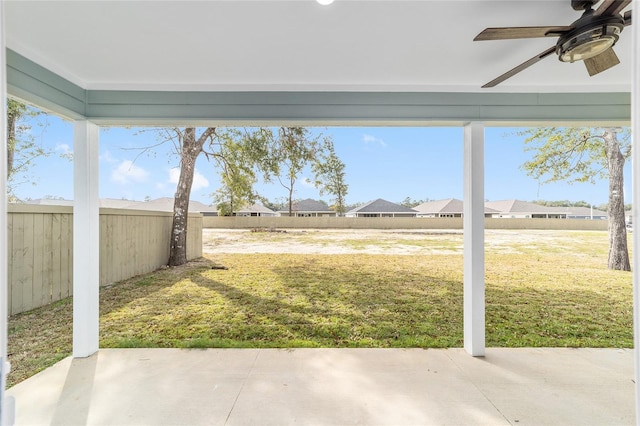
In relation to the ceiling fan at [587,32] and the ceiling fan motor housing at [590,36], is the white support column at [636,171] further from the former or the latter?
the ceiling fan motor housing at [590,36]

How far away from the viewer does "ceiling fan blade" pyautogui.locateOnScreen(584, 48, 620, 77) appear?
158cm

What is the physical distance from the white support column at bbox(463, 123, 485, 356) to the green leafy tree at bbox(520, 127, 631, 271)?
3641 millimetres

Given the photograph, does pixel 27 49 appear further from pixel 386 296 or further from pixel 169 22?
pixel 386 296

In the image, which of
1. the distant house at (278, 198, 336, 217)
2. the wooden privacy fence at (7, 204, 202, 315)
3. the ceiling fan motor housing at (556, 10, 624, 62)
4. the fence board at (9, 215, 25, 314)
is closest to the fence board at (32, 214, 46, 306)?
the wooden privacy fence at (7, 204, 202, 315)

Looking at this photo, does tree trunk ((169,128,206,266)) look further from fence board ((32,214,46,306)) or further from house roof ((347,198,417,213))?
house roof ((347,198,417,213))


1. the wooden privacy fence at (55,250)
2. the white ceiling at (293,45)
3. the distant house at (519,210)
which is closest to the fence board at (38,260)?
the wooden privacy fence at (55,250)

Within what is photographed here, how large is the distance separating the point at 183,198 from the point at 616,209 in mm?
8179

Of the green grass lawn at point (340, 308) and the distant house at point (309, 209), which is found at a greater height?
the distant house at point (309, 209)

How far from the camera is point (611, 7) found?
132 centimetres

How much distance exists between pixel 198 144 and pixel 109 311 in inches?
131

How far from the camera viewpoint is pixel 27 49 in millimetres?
2061

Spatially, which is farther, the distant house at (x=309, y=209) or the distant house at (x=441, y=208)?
the distant house at (x=441, y=208)

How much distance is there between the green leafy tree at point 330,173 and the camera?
606 centimetres

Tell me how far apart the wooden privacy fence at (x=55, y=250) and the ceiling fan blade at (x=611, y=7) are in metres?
4.80
